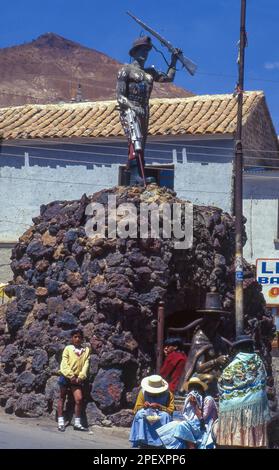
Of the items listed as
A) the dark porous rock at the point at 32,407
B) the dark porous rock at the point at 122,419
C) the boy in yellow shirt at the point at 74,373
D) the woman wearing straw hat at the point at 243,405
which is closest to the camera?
the woman wearing straw hat at the point at 243,405

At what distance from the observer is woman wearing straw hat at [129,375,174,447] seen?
27.1ft

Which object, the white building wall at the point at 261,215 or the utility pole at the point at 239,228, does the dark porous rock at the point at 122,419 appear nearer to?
the utility pole at the point at 239,228

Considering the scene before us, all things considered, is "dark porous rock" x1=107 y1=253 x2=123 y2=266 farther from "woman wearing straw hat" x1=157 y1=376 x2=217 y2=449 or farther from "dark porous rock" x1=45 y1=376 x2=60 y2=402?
"woman wearing straw hat" x1=157 y1=376 x2=217 y2=449

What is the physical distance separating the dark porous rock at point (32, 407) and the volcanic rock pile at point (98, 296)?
0.05ft

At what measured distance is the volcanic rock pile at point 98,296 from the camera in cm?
1158

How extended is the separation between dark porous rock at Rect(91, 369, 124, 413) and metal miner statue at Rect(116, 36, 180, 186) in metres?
3.30

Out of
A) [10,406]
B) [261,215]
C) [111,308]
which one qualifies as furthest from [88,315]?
[261,215]

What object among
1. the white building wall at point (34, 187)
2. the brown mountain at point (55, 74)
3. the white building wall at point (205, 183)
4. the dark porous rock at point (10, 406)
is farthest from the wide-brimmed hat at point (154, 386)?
the brown mountain at point (55, 74)

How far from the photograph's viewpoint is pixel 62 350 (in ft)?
38.9
